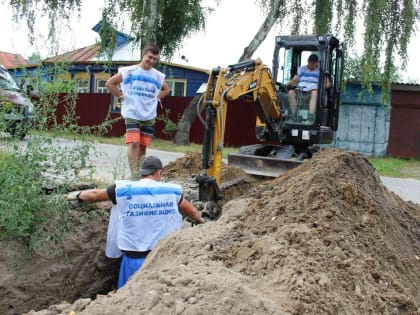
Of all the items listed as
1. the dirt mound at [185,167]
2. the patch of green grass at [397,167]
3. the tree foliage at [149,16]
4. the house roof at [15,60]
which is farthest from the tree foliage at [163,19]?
the house roof at [15,60]

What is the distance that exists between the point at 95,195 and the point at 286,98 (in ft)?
15.6

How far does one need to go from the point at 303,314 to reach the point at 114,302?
1.07 m

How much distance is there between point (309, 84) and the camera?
9.07 meters

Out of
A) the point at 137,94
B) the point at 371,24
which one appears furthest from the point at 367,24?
the point at 137,94

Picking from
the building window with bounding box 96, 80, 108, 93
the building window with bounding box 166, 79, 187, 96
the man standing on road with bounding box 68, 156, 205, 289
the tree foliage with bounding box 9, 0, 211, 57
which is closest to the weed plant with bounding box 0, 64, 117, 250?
the man standing on road with bounding box 68, 156, 205, 289

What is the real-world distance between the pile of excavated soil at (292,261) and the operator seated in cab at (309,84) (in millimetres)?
3113

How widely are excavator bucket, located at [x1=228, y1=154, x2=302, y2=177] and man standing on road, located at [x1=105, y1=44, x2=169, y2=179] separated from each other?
205 cm

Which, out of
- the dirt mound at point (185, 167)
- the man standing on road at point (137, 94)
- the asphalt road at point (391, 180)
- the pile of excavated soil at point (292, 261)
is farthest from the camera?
the asphalt road at point (391, 180)

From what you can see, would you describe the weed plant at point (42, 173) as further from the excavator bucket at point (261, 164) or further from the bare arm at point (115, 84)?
the excavator bucket at point (261, 164)

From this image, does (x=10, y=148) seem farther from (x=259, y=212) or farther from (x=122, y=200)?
(x=259, y=212)

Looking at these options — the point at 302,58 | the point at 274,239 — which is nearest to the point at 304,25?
the point at 302,58

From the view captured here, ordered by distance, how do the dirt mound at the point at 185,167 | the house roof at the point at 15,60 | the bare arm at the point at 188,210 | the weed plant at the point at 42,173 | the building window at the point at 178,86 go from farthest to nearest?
the building window at the point at 178,86
the dirt mound at the point at 185,167
the house roof at the point at 15,60
the bare arm at the point at 188,210
the weed plant at the point at 42,173

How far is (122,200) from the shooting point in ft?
16.3

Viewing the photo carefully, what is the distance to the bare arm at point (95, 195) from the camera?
5148 millimetres
